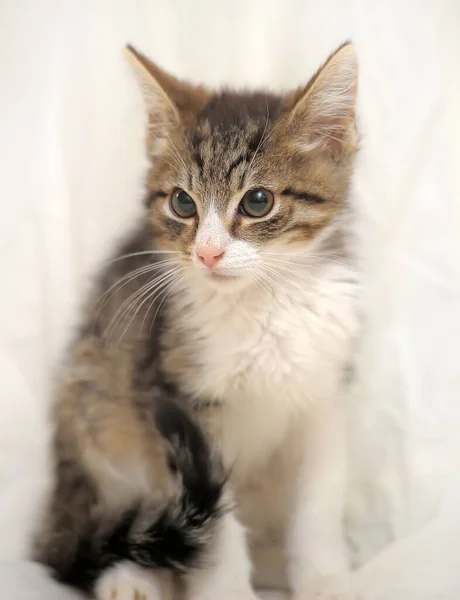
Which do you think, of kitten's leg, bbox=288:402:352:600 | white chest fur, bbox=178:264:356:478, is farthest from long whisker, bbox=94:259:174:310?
kitten's leg, bbox=288:402:352:600

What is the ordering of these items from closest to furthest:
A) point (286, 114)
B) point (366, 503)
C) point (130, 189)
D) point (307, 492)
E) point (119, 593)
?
point (119, 593) → point (286, 114) → point (307, 492) → point (366, 503) → point (130, 189)

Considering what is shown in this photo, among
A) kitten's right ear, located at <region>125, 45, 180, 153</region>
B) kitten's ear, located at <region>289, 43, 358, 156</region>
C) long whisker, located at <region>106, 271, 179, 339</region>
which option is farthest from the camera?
long whisker, located at <region>106, 271, 179, 339</region>

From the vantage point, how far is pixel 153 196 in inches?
50.5

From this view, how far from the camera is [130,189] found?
63.2 inches

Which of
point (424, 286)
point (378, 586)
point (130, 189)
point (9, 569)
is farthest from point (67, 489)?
point (424, 286)

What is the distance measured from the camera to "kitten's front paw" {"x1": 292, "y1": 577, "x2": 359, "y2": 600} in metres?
1.06

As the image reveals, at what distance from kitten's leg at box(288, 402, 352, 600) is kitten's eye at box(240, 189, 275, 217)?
43 cm

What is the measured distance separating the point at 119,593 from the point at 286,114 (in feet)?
2.95

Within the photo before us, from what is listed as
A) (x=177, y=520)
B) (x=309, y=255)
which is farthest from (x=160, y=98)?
(x=177, y=520)

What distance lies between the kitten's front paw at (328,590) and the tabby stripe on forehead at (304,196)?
0.69m

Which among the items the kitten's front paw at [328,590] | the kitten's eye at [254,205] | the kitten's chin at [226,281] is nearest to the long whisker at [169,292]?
the kitten's chin at [226,281]

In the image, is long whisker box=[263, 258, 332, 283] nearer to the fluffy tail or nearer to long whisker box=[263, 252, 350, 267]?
long whisker box=[263, 252, 350, 267]

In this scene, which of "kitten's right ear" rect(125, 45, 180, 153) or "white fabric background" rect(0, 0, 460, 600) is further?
"white fabric background" rect(0, 0, 460, 600)

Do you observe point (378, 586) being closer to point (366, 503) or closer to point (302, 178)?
point (366, 503)
